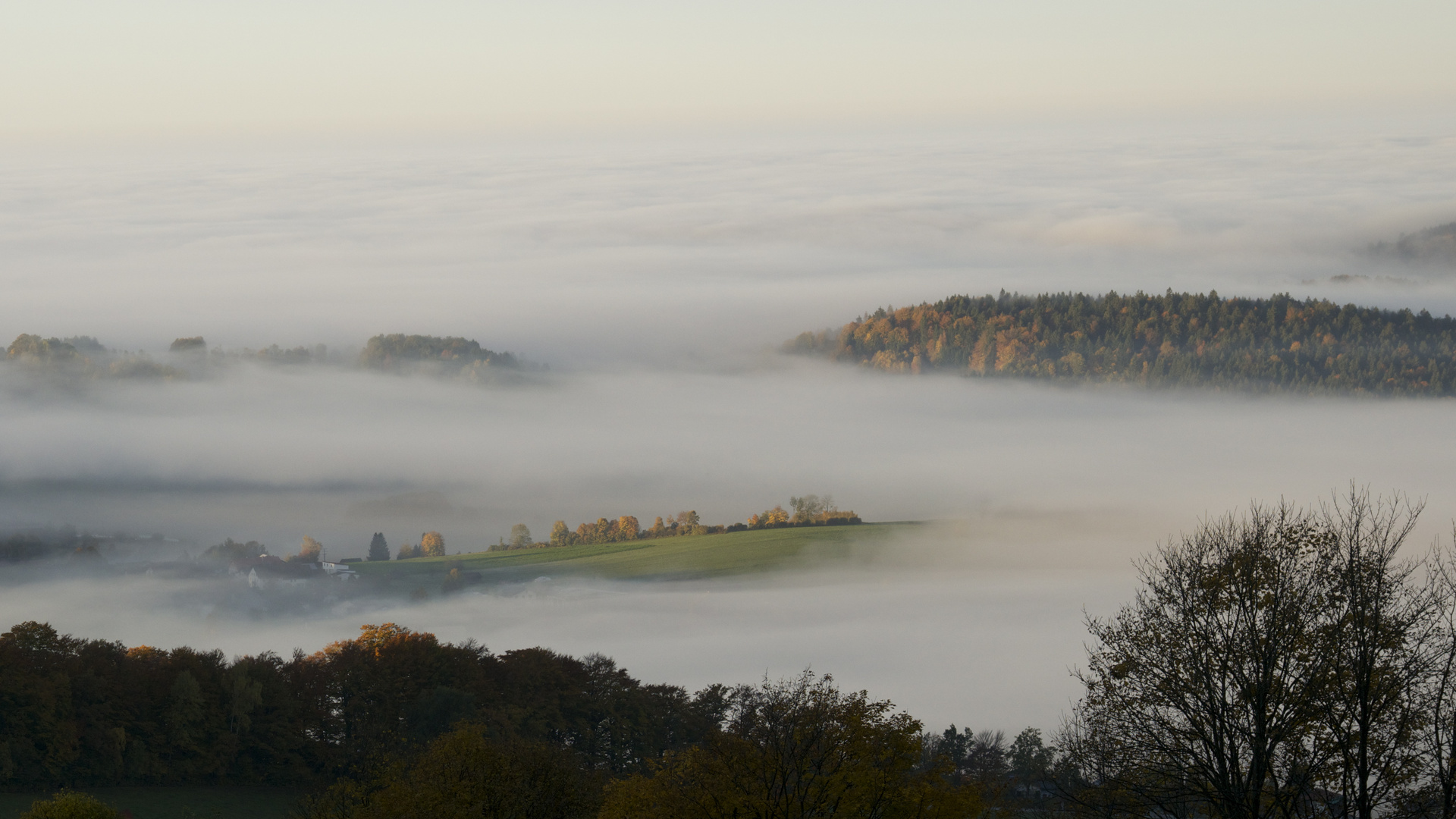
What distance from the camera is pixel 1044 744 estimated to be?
13375cm

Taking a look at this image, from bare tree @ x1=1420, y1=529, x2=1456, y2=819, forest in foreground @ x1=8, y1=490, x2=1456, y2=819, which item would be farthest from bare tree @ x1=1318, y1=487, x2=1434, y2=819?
bare tree @ x1=1420, y1=529, x2=1456, y2=819

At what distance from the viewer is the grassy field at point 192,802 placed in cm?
8069

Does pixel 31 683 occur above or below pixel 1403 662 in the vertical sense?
below

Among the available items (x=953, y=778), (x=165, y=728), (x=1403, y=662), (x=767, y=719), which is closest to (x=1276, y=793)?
(x=1403, y=662)

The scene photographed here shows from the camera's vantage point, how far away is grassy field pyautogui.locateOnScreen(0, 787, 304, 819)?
265ft

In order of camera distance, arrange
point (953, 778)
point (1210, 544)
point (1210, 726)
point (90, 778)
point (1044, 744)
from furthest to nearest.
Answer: point (1044, 744) < point (953, 778) < point (90, 778) < point (1210, 544) < point (1210, 726)

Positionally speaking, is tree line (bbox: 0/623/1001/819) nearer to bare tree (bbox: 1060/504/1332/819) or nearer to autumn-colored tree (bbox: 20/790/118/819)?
autumn-colored tree (bbox: 20/790/118/819)

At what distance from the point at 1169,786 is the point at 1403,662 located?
5.31 metres

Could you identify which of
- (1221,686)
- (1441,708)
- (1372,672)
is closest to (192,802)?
(1221,686)

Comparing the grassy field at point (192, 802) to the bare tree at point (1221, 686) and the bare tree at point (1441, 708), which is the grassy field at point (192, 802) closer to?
the bare tree at point (1221, 686)

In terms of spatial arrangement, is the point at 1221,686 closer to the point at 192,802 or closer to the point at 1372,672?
the point at 1372,672

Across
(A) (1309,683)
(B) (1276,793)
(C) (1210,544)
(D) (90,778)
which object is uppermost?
(C) (1210,544)

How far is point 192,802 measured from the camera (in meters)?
83.6

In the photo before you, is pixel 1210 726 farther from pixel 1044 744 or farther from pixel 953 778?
pixel 1044 744
